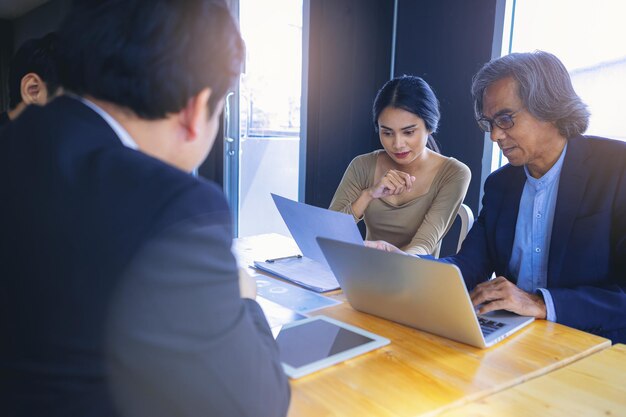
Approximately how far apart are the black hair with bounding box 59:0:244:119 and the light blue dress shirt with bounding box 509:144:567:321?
3.99ft

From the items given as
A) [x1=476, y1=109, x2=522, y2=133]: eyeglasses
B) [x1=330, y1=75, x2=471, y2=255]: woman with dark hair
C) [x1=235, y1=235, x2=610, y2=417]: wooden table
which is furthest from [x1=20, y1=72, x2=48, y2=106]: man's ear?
[x1=476, y1=109, x2=522, y2=133]: eyeglasses

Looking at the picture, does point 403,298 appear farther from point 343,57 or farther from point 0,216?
point 343,57

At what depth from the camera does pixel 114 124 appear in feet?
2.04

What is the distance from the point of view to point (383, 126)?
7.24 ft

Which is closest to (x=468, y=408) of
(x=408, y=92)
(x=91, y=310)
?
(x=91, y=310)

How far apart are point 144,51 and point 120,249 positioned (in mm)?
242

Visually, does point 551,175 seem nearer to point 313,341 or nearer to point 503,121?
point 503,121

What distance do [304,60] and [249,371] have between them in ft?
10.4

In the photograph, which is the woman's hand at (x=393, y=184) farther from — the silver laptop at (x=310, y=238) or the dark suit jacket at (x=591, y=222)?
the dark suit jacket at (x=591, y=222)

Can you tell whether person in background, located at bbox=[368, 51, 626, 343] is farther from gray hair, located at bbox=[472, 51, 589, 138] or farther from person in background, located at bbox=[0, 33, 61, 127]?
person in background, located at bbox=[0, 33, 61, 127]

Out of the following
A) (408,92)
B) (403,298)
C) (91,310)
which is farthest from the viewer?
(408,92)

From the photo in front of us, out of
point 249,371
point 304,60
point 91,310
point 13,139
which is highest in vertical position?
point 304,60

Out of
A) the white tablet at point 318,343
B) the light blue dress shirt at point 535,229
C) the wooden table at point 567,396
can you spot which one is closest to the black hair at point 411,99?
the light blue dress shirt at point 535,229

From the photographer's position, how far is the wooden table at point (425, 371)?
818 mm
